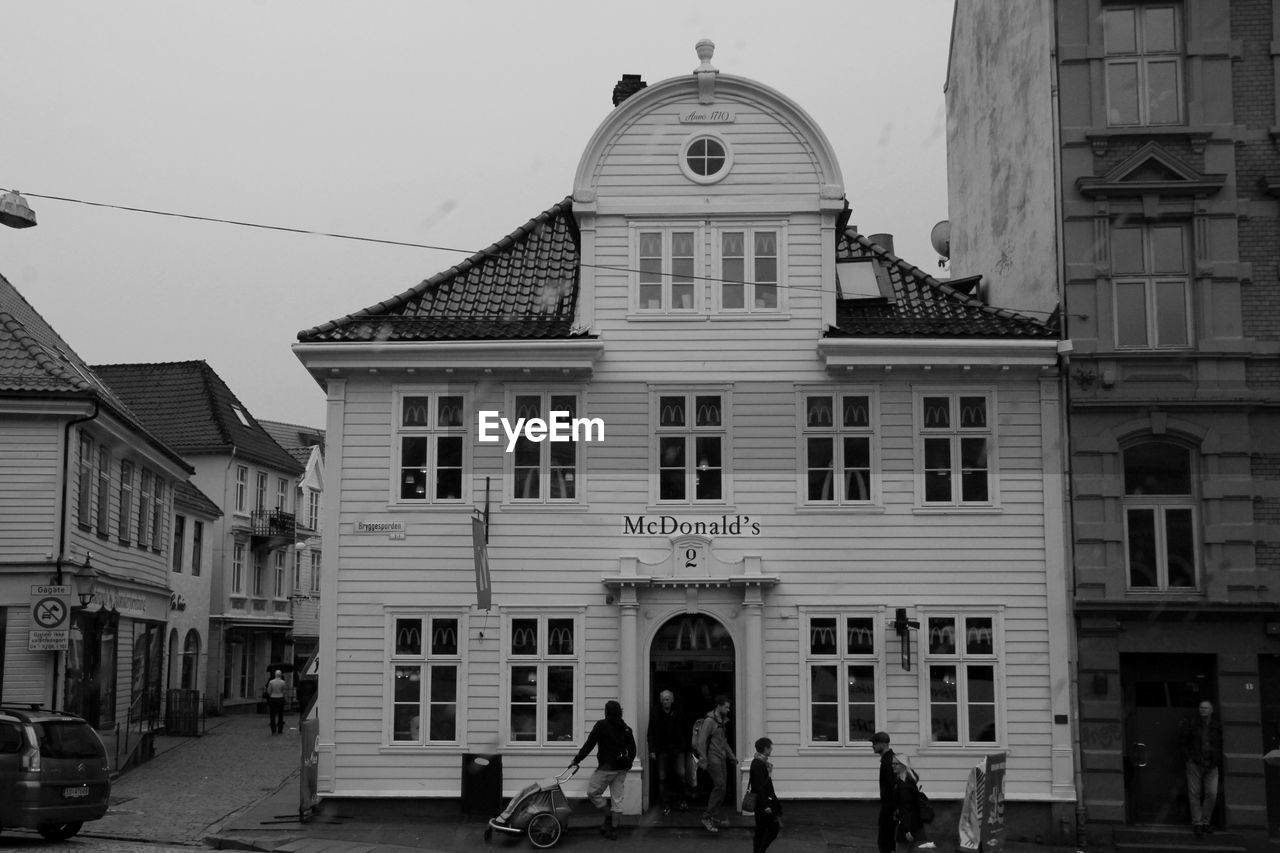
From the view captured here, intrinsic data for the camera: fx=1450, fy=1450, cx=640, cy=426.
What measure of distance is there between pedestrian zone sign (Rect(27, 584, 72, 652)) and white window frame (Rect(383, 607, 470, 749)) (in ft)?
21.4

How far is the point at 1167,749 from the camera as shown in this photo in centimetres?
2089

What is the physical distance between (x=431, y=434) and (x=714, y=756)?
20.6 feet

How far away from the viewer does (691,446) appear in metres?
21.6

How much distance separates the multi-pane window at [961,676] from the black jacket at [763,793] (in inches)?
210

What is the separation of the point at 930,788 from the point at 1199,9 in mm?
12354

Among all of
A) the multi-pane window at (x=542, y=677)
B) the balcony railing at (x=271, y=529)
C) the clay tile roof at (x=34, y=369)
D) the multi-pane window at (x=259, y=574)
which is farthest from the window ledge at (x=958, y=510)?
the multi-pane window at (x=259, y=574)

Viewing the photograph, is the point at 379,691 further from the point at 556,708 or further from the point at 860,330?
the point at 860,330

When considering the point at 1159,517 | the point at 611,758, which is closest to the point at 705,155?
the point at 1159,517

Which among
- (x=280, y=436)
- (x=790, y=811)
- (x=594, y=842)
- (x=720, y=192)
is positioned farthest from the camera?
(x=280, y=436)

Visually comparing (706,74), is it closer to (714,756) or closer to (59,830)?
(714,756)

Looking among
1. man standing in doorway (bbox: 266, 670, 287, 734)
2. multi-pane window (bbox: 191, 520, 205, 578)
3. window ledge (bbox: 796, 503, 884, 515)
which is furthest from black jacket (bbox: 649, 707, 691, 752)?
multi-pane window (bbox: 191, 520, 205, 578)

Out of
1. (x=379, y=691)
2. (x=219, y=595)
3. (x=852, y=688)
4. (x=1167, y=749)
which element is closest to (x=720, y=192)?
(x=852, y=688)

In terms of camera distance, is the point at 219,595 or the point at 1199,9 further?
the point at 219,595

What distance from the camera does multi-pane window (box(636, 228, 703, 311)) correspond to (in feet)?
71.7
